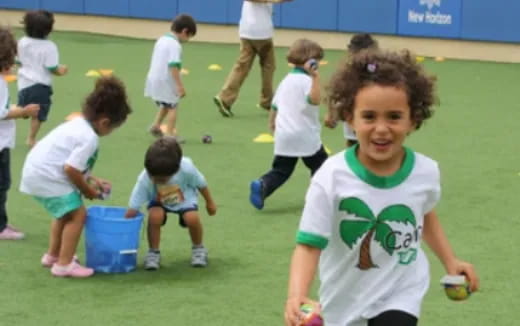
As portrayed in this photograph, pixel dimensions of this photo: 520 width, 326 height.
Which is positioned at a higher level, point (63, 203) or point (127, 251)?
point (63, 203)

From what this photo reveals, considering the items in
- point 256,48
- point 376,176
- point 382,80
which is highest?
point 382,80

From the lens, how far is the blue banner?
61.0 ft

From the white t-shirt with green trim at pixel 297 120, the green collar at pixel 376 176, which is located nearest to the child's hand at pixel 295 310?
the green collar at pixel 376 176

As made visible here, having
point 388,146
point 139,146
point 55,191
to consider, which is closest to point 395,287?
point 388,146

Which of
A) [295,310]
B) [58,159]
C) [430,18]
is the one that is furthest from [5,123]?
[430,18]

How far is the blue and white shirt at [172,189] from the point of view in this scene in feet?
22.5

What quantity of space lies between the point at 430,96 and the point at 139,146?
23.0ft

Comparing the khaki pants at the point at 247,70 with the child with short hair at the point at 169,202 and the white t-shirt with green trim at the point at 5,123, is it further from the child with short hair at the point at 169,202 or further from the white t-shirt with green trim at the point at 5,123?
the child with short hair at the point at 169,202

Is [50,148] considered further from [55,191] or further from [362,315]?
[362,315]

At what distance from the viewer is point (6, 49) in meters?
7.59

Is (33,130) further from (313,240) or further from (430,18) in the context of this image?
(430,18)

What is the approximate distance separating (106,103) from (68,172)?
459mm

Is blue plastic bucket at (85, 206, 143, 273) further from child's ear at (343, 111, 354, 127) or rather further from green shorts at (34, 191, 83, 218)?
child's ear at (343, 111, 354, 127)

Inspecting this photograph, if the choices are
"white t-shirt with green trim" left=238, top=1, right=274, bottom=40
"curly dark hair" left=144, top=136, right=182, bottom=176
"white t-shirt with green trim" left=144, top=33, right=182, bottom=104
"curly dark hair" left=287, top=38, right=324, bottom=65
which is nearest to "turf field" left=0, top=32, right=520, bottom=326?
"white t-shirt with green trim" left=144, top=33, right=182, bottom=104
